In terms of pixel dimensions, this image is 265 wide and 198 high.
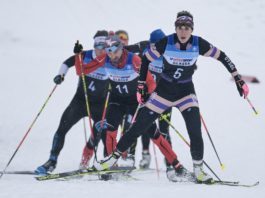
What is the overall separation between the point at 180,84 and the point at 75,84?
911 centimetres

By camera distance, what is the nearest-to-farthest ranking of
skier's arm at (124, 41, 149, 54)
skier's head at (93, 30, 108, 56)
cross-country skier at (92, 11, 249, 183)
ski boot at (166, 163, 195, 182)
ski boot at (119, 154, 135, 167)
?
cross-country skier at (92, 11, 249, 183) → ski boot at (166, 163, 195, 182) → skier's head at (93, 30, 108, 56) → ski boot at (119, 154, 135, 167) → skier's arm at (124, 41, 149, 54)

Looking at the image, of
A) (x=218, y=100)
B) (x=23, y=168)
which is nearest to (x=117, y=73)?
(x=23, y=168)

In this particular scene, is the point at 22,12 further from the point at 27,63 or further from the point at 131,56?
the point at 131,56

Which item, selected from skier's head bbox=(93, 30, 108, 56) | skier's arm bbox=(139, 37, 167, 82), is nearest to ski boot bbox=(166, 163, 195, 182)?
skier's arm bbox=(139, 37, 167, 82)

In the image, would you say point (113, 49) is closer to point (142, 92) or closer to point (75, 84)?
point (142, 92)

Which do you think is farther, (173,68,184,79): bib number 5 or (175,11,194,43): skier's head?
(173,68,184,79): bib number 5

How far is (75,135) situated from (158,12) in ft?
60.5

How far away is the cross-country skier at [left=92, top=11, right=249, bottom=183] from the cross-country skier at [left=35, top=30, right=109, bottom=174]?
1277mm

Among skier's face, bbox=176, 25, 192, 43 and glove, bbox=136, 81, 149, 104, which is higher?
skier's face, bbox=176, 25, 192, 43

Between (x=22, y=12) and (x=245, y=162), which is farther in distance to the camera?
(x=22, y=12)

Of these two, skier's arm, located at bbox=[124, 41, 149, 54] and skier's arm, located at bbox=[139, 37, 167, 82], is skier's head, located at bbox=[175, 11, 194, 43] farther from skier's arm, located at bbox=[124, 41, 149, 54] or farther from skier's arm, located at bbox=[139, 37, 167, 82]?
skier's arm, located at bbox=[124, 41, 149, 54]

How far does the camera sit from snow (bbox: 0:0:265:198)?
5352 millimetres

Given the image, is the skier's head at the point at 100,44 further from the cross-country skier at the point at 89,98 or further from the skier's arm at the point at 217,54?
the skier's arm at the point at 217,54

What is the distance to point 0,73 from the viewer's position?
48.0 feet
